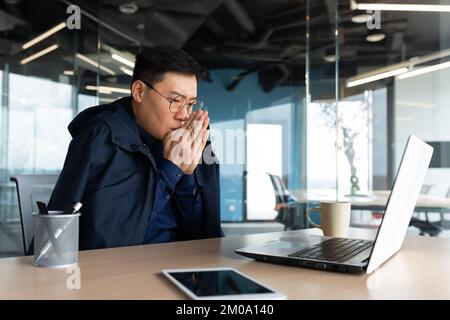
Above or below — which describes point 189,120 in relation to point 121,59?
below

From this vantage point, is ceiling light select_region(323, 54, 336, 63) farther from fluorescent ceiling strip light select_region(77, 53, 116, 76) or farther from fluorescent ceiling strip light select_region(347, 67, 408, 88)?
fluorescent ceiling strip light select_region(77, 53, 116, 76)

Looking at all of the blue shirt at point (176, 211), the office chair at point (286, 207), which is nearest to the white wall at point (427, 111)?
the office chair at point (286, 207)

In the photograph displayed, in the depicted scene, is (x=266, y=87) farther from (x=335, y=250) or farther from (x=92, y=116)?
(x=335, y=250)

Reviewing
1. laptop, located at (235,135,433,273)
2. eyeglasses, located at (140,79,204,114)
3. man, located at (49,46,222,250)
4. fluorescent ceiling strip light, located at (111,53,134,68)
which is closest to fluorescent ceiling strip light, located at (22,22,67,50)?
fluorescent ceiling strip light, located at (111,53,134,68)

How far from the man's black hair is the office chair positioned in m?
3.34

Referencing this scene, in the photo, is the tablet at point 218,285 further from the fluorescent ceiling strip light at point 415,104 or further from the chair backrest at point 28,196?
the fluorescent ceiling strip light at point 415,104

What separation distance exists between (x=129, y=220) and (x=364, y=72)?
4644 mm

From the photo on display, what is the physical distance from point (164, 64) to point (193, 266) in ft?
2.64

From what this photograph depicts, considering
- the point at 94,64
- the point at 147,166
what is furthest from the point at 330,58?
the point at 147,166

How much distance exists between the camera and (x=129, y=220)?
1.20 m

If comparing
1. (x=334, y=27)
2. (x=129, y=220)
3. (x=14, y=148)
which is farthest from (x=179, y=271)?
(x=334, y=27)

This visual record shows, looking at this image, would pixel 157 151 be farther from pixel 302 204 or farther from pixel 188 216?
pixel 302 204

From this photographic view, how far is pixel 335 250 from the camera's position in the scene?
36.6 inches

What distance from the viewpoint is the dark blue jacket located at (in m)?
1.19
